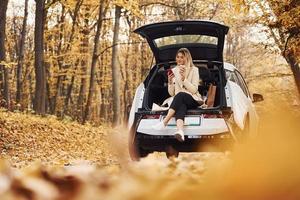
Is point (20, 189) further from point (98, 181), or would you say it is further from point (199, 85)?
point (199, 85)

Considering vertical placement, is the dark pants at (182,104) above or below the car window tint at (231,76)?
below

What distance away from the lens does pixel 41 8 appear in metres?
19.3

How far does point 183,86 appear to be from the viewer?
8781 millimetres

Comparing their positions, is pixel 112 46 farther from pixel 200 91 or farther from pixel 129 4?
pixel 200 91

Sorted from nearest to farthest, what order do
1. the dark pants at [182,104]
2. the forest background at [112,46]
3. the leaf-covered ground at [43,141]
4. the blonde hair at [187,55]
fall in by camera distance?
the dark pants at [182,104], the blonde hair at [187,55], the forest background at [112,46], the leaf-covered ground at [43,141]

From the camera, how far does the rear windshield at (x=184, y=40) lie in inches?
342

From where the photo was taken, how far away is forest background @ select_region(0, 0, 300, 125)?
42.8 feet

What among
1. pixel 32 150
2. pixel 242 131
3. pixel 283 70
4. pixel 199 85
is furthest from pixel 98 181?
pixel 283 70

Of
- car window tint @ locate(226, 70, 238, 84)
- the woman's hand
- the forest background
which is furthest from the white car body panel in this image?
the forest background

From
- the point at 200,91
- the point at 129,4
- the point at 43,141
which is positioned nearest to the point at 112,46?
the point at 129,4

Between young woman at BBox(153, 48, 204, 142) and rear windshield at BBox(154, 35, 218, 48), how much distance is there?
0.18 m

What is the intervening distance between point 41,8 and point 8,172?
18868 mm

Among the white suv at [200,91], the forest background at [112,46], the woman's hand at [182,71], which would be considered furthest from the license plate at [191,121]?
the forest background at [112,46]

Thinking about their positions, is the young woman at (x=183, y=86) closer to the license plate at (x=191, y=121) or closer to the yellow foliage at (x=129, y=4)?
the license plate at (x=191, y=121)
